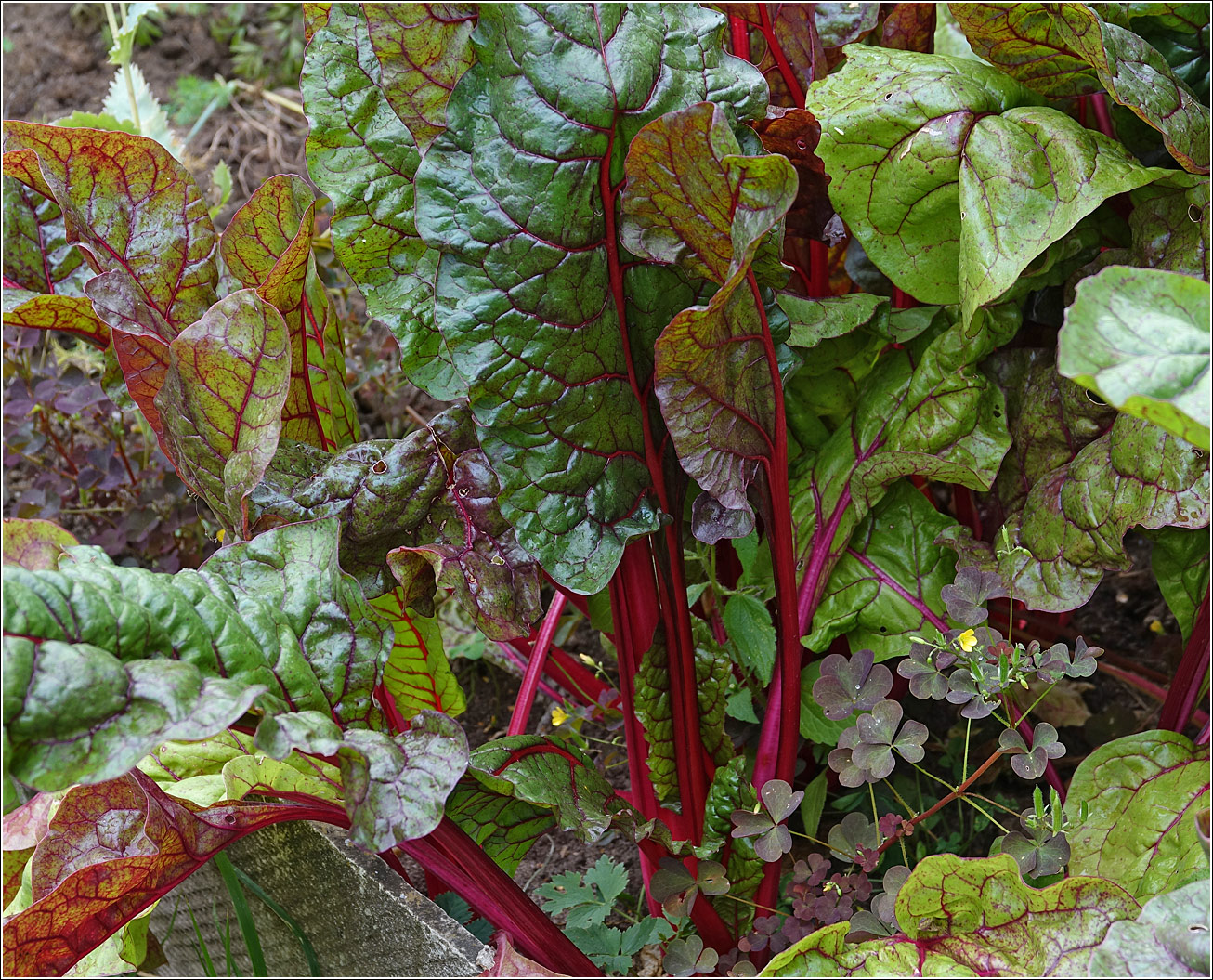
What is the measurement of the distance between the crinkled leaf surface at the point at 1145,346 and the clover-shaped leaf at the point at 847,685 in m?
0.45

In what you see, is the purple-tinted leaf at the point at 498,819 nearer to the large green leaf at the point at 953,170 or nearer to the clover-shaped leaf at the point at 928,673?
the clover-shaped leaf at the point at 928,673

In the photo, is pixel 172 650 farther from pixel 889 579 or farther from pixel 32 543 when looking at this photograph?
pixel 889 579

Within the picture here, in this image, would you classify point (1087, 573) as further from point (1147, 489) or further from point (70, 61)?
point (70, 61)

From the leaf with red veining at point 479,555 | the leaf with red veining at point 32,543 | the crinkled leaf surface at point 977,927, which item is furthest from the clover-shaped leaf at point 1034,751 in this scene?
the leaf with red veining at point 32,543

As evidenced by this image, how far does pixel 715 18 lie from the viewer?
36.6 inches

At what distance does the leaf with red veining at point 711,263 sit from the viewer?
0.82m

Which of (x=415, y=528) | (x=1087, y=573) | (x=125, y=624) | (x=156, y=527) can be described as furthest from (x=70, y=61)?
(x=1087, y=573)

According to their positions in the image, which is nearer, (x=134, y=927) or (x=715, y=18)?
(x=715, y=18)

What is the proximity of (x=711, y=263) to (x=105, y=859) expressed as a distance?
772mm

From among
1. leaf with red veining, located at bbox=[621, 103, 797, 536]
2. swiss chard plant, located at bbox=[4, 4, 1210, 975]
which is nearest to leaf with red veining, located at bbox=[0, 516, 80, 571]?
swiss chard plant, located at bbox=[4, 4, 1210, 975]

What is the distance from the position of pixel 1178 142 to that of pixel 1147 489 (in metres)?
0.33

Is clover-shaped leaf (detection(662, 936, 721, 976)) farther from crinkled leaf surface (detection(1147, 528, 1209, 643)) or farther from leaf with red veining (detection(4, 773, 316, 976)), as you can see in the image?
crinkled leaf surface (detection(1147, 528, 1209, 643))

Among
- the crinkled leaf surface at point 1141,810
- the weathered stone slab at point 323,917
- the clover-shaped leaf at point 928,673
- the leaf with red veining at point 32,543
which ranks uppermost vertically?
the leaf with red veining at point 32,543

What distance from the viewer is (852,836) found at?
1050 millimetres
